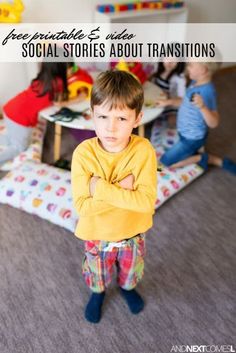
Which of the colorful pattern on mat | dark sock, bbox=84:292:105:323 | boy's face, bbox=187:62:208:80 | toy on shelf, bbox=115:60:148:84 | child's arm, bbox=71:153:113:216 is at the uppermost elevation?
boy's face, bbox=187:62:208:80

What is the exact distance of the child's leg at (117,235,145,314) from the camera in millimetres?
1117

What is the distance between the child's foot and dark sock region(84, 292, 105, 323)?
103 mm

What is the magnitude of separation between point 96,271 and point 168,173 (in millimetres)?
909

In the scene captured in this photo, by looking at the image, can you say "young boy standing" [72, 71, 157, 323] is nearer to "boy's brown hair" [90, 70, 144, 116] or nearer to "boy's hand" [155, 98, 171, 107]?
"boy's brown hair" [90, 70, 144, 116]

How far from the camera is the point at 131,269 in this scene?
1.18 meters

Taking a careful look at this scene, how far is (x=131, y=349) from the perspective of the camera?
1.20 m

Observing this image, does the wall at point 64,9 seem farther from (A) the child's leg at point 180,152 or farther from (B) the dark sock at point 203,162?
(B) the dark sock at point 203,162

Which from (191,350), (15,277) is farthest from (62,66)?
(191,350)

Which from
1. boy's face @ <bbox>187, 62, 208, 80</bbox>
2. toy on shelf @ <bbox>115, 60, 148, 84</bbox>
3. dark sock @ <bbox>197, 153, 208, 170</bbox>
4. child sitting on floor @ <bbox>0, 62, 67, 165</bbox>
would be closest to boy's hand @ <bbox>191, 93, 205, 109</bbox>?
boy's face @ <bbox>187, 62, 208, 80</bbox>

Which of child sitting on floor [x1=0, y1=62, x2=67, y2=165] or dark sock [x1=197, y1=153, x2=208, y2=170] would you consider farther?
dark sock [x1=197, y1=153, x2=208, y2=170]

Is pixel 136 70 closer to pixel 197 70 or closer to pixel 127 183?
pixel 197 70

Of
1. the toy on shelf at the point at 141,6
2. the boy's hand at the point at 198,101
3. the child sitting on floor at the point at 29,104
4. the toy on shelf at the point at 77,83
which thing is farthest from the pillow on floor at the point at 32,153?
the toy on shelf at the point at 141,6

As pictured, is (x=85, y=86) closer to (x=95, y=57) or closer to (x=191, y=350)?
(x=95, y=57)

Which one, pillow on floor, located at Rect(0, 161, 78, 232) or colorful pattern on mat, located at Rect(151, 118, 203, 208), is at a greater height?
colorful pattern on mat, located at Rect(151, 118, 203, 208)
